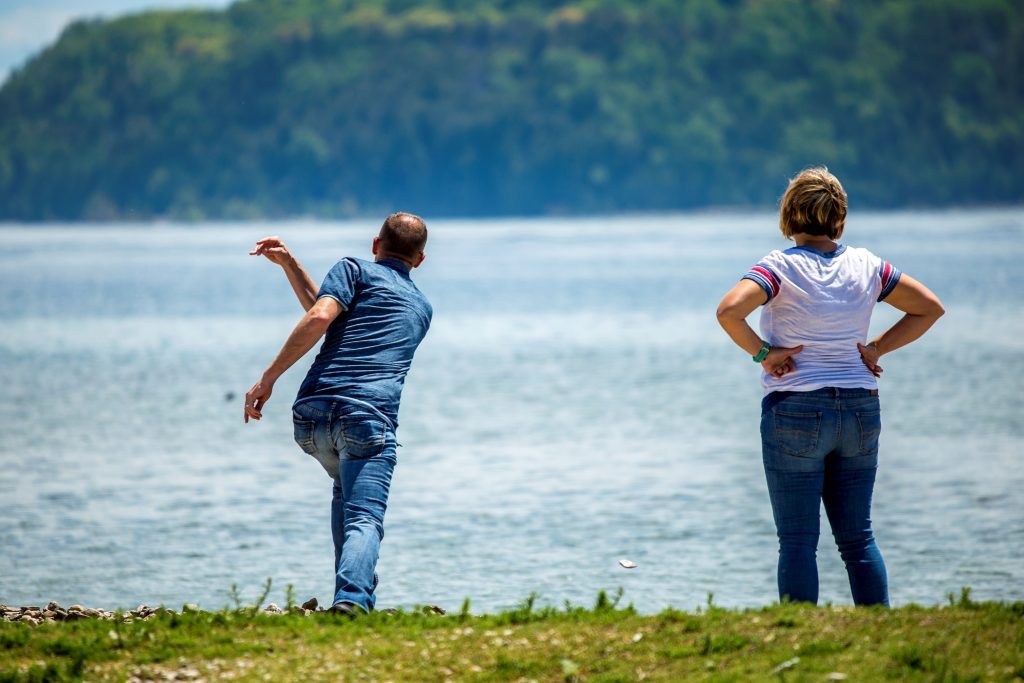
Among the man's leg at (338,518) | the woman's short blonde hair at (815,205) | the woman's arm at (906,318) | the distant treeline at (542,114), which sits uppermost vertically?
the distant treeline at (542,114)

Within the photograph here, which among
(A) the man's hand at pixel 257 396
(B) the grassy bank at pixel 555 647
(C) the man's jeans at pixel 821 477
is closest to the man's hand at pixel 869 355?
(C) the man's jeans at pixel 821 477

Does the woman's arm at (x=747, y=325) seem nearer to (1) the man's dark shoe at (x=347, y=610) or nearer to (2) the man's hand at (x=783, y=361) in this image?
(2) the man's hand at (x=783, y=361)

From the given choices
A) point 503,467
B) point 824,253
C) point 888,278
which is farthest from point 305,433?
point 503,467

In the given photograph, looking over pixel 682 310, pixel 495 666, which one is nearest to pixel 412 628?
pixel 495 666

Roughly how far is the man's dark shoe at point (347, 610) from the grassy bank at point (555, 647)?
0.23 ft

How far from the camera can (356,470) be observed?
7102 mm

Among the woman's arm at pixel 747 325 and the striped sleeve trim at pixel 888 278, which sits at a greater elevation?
the striped sleeve trim at pixel 888 278

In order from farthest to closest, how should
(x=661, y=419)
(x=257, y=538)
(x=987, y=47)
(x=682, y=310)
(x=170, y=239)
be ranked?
(x=987, y=47)
(x=170, y=239)
(x=682, y=310)
(x=661, y=419)
(x=257, y=538)

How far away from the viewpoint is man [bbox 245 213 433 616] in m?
6.99

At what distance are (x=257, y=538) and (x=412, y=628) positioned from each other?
260 inches

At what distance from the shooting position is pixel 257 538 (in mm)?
13078

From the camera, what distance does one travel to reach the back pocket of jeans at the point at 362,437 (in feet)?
23.1

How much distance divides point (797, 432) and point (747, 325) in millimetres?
483

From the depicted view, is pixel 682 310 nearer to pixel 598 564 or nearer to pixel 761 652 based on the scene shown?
pixel 598 564
